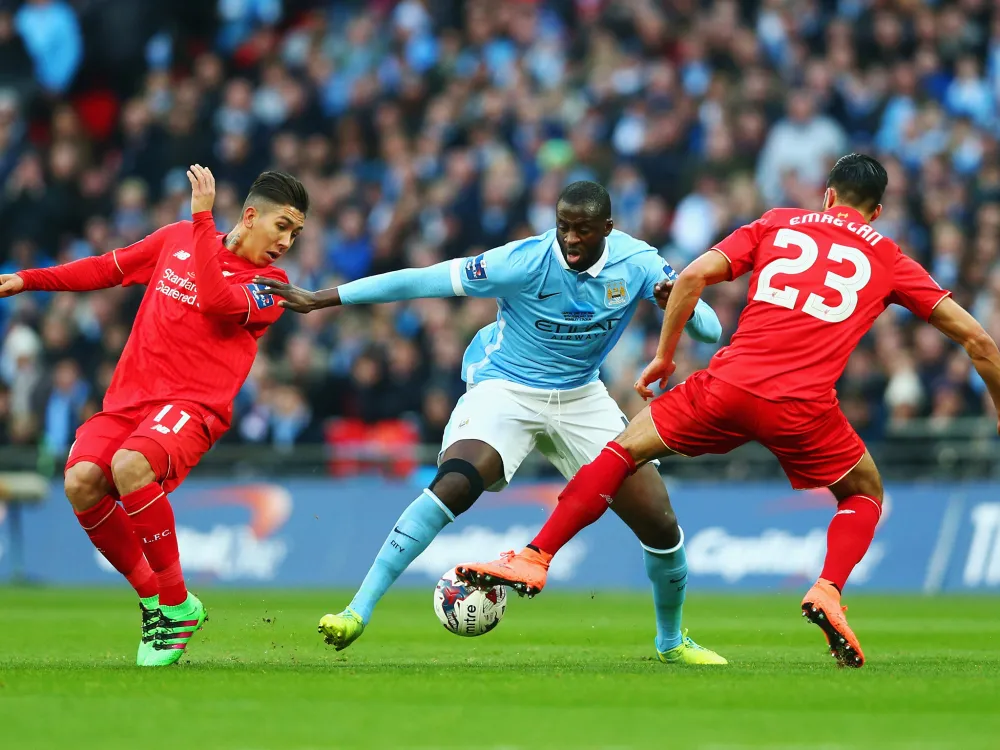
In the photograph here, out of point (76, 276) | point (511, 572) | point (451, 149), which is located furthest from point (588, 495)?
point (451, 149)

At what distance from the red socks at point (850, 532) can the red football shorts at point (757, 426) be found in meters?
0.19

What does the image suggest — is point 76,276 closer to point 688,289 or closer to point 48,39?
point 688,289

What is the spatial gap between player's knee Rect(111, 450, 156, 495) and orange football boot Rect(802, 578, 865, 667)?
3413 millimetres

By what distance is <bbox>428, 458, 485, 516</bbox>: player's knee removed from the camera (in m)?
8.80

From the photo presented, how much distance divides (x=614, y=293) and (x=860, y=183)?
145cm

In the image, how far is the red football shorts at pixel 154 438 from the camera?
8633mm

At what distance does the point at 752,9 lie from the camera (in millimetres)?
23453

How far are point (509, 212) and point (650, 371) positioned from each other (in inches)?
482

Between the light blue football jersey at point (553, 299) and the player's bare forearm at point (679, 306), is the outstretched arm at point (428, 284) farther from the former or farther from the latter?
the player's bare forearm at point (679, 306)

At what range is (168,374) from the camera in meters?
8.98

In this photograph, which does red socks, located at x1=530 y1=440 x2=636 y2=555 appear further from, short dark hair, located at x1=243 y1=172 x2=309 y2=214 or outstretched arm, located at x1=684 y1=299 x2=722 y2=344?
short dark hair, located at x1=243 y1=172 x2=309 y2=214

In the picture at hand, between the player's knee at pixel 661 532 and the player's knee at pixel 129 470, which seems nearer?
the player's knee at pixel 129 470

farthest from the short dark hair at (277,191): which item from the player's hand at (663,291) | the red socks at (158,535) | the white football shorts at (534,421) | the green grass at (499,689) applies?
the green grass at (499,689)

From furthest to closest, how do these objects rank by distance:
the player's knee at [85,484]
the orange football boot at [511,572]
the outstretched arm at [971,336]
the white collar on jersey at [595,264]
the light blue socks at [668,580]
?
1. the light blue socks at [668,580]
2. the white collar on jersey at [595,264]
3. the player's knee at [85,484]
4. the outstretched arm at [971,336]
5. the orange football boot at [511,572]
